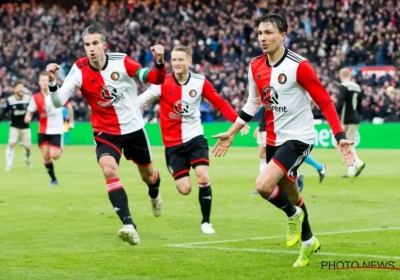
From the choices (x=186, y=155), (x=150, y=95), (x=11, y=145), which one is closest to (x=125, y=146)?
(x=186, y=155)

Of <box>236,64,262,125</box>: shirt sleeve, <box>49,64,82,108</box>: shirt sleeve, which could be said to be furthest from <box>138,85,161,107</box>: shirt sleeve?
<box>236,64,262,125</box>: shirt sleeve

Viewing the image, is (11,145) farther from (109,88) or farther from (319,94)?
(319,94)

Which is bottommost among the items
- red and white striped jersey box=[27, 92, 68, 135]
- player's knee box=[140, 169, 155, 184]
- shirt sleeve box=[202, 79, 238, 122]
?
red and white striped jersey box=[27, 92, 68, 135]

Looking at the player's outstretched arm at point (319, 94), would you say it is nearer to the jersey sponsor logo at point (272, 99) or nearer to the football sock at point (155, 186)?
the jersey sponsor logo at point (272, 99)

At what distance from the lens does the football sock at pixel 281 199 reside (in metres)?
9.02

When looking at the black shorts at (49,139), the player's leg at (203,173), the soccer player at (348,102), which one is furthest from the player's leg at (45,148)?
the player's leg at (203,173)

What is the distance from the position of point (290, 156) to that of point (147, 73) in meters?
2.43

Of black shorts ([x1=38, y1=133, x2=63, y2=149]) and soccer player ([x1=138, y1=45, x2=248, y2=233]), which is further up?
soccer player ([x1=138, y1=45, x2=248, y2=233])

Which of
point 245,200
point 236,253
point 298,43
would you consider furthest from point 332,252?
point 298,43

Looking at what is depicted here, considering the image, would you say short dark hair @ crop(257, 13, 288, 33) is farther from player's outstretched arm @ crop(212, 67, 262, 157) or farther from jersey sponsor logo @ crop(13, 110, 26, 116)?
jersey sponsor logo @ crop(13, 110, 26, 116)

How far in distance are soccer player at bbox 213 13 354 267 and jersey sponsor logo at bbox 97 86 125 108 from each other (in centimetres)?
226

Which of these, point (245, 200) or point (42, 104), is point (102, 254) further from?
point (42, 104)

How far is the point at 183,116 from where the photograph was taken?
12.9 metres

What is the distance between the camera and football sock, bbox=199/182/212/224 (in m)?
12.1
